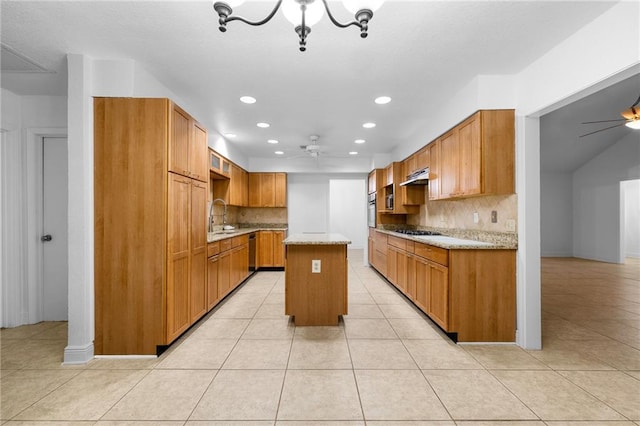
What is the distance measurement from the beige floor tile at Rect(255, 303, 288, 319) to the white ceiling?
8.50 ft

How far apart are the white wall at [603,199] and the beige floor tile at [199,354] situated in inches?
368

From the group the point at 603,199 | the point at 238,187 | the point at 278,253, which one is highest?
the point at 238,187

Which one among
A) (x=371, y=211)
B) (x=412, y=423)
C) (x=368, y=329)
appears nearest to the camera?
(x=412, y=423)

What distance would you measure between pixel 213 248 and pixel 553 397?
345cm

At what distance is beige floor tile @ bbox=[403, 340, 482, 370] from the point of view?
2.30 metres

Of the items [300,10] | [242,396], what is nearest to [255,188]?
[242,396]

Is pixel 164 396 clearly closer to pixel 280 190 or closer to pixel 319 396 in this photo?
pixel 319 396

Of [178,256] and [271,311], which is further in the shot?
[271,311]

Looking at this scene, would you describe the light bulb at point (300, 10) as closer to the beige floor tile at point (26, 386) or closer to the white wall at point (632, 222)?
the beige floor tile at point (26, 386)

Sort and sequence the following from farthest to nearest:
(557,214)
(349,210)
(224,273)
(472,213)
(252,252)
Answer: (349,210) < (557,214) < (252,252) < (224,273) < (472,213)

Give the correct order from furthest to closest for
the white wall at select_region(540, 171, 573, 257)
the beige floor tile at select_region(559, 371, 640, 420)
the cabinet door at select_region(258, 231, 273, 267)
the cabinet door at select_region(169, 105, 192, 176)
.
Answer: the white wall at select_region(540, 171, 573, 257)
the cabinet door at select_region(258, 231, 273, 267)
the cabinet door at select_region(169, 105, 192, 176)
the beige floor tile at select_region(559, 371, 640, 420)

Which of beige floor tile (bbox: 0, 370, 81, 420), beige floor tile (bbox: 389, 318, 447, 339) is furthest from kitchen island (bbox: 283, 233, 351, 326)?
beige floor tile (bbox: 0, 370, 81, 420)

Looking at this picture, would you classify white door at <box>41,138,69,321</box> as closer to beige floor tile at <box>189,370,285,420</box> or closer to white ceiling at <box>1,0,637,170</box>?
white ceiling at <box>1,0,637,170</box>

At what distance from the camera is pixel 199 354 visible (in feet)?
8.17
